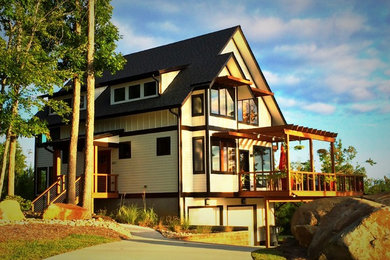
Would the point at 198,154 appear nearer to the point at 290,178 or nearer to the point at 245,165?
the point at 245,165

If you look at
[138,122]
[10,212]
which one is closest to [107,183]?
[138,122]

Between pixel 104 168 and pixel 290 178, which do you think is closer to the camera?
pixel 290 178

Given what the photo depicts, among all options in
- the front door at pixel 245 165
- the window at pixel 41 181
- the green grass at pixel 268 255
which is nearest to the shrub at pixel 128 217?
the front door at pixel 245 165

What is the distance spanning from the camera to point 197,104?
24.5 meters

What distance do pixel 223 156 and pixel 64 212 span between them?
9.25m

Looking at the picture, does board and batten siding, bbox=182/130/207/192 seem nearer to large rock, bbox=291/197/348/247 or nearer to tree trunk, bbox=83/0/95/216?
tree trunk, bbox=83/0/95/216

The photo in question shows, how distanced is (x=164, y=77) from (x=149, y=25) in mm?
4950

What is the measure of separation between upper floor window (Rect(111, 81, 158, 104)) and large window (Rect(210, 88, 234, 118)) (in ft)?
10.4

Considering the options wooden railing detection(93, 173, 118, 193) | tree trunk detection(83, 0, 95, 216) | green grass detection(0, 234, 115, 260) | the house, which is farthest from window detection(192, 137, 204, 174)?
green grass detection(0, 234, 115, 260)

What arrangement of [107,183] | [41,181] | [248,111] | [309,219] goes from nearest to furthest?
[309,219], [107,183], [248,111], [41,181]

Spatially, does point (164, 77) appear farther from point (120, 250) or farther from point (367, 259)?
point (367, 259)

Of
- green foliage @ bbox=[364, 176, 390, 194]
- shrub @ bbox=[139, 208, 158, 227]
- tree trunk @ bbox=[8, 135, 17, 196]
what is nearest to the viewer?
shrub @ bbox=[139, 208, 158, 227]

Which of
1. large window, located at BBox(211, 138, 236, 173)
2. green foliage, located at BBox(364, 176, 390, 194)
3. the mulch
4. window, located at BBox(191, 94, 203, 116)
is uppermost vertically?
window, located at BBox(191, 94, 203, 116)

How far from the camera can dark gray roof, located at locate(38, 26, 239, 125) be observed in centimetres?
2453
